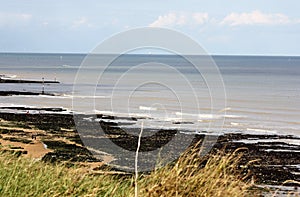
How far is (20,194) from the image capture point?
668 centimetres

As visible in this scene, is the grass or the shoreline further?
the shoreline

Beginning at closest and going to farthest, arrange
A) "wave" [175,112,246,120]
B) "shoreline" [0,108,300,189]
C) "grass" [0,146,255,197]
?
"grass" [0,146,255,197] < "shoreline" [0,108,300,189] < "wave" [175,112,246,120]

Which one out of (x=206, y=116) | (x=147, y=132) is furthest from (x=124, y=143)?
(x=206, y=116)

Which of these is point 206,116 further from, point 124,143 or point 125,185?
point 125,185

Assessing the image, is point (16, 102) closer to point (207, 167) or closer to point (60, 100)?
point (60, 100)

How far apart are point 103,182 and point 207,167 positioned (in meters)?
1.38

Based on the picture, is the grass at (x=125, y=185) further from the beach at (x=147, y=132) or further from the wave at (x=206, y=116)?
the wave at (x=206, y=116)

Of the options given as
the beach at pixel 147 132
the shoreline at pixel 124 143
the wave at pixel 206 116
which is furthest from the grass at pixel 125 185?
the wave at pixel 206 116

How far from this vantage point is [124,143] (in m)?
28.5

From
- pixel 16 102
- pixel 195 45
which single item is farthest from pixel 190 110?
pixel 195 45

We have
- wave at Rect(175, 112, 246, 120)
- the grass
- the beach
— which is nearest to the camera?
the grass

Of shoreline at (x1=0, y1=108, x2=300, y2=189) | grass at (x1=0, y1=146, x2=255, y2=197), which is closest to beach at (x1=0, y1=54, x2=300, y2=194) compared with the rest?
shoreline at (x1=0, y1=108, x2=300, y2=189)

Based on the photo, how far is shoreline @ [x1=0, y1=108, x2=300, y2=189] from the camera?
23.0 m

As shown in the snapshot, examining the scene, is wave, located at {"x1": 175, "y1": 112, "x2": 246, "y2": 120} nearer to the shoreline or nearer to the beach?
the beach
